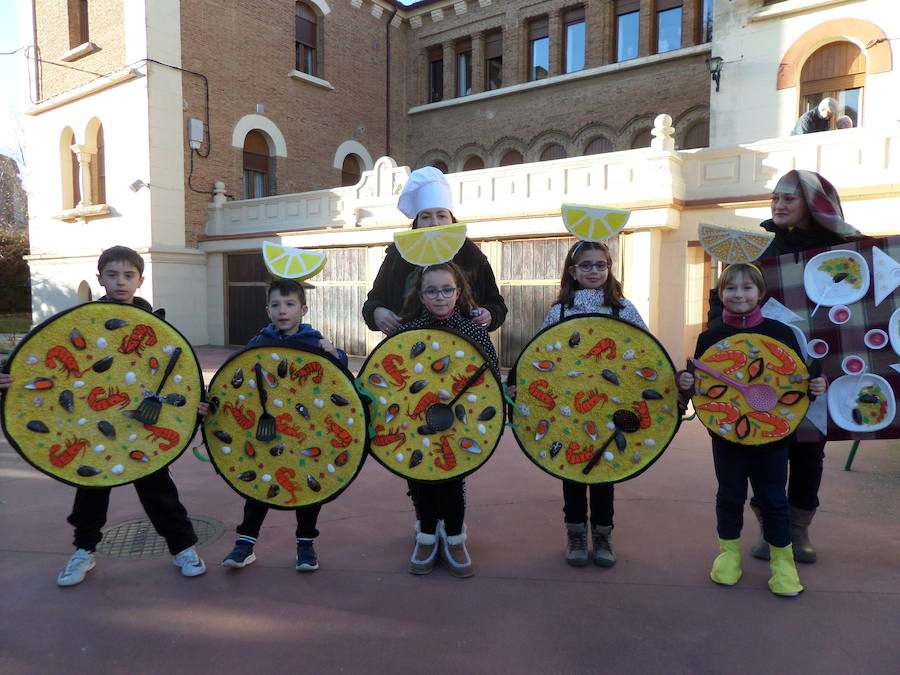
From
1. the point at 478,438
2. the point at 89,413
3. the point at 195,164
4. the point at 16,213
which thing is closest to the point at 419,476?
the point at 478,438

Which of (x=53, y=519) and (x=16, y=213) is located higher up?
(x=16, y=213)

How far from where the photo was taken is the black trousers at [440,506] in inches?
112

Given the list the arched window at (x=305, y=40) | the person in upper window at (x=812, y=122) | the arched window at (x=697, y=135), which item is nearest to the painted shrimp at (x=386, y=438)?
the person in upper window at (x=812, y=122)

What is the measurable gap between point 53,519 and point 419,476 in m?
2.47

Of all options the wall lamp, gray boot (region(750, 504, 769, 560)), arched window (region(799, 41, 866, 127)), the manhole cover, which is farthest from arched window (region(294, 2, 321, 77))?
gray boot (region(750, 504, 769, 560))

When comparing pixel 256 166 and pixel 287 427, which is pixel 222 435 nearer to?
pixel 287 427

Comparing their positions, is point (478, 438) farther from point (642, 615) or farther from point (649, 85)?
point (649, 85)

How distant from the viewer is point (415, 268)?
3086mm

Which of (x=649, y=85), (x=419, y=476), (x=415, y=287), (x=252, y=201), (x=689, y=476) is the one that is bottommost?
(x=689, y=476)

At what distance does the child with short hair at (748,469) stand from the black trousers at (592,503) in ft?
1.60

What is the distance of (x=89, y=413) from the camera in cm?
248

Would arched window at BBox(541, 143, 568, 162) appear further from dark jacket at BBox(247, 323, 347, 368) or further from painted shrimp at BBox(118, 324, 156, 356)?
painted shrimp at BBox(118, 324, 156, 356)

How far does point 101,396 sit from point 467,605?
1.74 m

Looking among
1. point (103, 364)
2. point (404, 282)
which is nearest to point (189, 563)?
point (103, 364)
